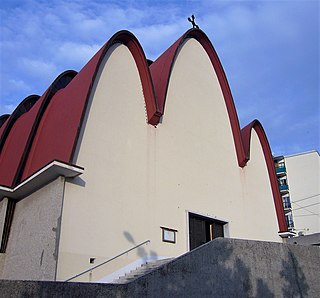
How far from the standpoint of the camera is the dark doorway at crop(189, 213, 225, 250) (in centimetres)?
1253

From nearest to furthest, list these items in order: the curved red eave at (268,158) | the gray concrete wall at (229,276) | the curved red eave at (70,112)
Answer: the gray concrete wall at (229,276) < the curved red eave at (70,112) < the curved red eave at (268,158)

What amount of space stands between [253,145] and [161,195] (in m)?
7.57

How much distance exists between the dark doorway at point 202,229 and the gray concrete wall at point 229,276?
447 centimetres

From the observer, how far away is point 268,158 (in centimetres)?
1798

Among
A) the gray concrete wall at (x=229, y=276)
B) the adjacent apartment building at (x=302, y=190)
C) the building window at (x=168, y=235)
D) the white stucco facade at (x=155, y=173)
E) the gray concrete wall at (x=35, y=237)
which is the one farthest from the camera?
the adjacent apartment building at (x=302, y=190)

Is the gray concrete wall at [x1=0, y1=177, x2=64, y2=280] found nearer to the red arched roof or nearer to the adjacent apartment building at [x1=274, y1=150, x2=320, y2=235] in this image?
the red arched roof

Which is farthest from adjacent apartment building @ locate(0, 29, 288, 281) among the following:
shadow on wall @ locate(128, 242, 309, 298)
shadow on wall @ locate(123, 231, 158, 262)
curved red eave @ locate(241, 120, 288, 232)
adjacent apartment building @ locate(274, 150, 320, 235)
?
adjacent apartment building @ locate(274, 150, 320, 235)

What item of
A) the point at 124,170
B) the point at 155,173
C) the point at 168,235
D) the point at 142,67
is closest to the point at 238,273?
the point at 168,235

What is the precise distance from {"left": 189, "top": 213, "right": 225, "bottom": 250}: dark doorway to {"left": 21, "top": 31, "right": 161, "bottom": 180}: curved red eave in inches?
151

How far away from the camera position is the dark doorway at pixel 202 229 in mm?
12531

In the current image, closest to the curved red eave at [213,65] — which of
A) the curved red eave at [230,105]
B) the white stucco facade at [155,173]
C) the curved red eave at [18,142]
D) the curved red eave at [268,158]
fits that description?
the curved red eave at [230,105]

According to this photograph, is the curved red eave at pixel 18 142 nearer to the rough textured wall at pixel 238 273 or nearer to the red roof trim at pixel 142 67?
the red roof trim at pixel 142 67

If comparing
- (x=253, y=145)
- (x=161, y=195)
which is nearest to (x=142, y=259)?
(x=161, y=195)

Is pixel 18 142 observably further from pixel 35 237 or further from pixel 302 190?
pixel 302 190
